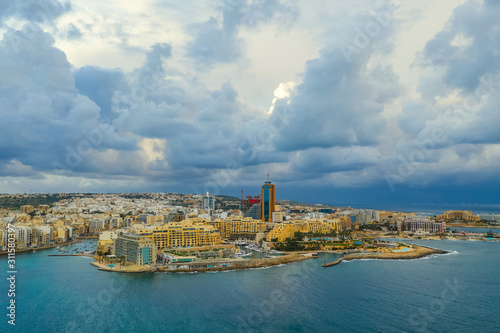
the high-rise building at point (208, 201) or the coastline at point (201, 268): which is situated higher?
the high-rise building at point (208, 201)

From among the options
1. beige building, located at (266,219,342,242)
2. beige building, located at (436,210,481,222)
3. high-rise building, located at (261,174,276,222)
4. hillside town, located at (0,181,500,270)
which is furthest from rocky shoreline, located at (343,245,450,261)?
beige building, located at (436,210,481,222)

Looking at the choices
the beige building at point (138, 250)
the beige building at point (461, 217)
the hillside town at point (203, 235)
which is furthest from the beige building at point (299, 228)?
the beige building at point (461, 217)

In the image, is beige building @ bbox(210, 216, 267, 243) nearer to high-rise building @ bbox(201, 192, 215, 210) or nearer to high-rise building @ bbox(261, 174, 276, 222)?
high-rise building @ bbox(261, 174, 276, 222)

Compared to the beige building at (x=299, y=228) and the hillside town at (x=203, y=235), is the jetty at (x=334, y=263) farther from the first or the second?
the beige building at (x=299, y=228)

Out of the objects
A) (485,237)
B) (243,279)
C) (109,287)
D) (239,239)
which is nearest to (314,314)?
(243,279)

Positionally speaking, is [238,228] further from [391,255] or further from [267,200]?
[391,255]

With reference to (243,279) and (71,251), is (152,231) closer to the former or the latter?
(71,251)

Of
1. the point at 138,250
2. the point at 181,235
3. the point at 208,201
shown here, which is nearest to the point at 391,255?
the point at 181,235

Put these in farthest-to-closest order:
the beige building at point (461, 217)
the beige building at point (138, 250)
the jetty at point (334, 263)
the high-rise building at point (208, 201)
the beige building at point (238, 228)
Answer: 1. the high-rise building at point (208, 201)
2. the beige building at point (461, 217)
3. the beige building at point (238, 228)
4. the jetty at point (334, 263)
5. the beige building at point (138, 250)
